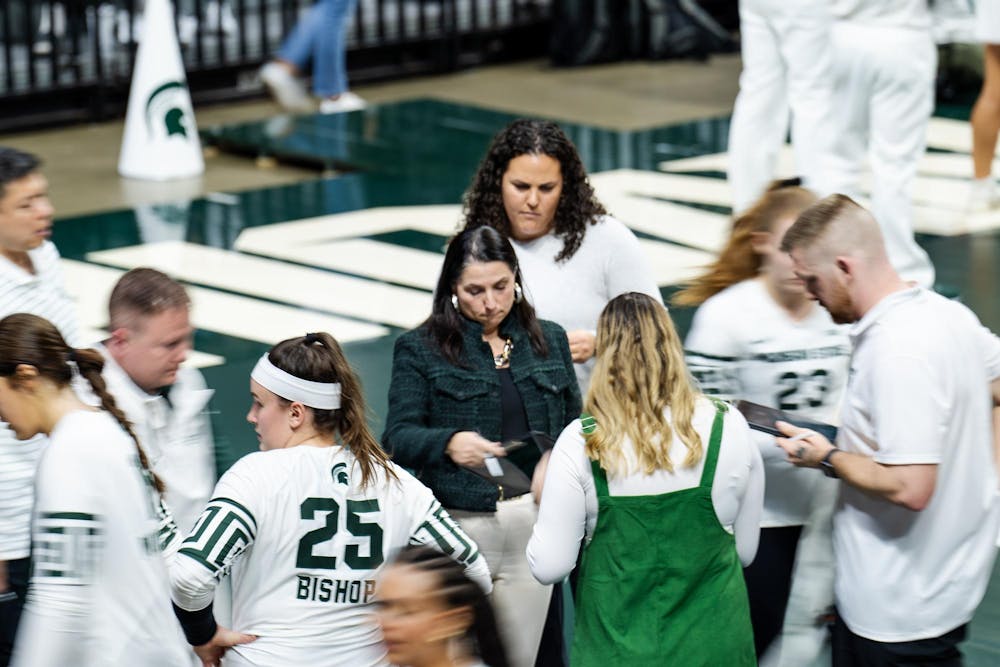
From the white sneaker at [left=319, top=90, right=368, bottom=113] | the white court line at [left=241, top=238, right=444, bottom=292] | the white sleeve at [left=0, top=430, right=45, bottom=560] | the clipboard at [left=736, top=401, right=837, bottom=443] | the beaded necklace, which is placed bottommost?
the white court line at [left=241, top=238, right=444, bottom=292]

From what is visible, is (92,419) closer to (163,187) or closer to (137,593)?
(137,593)

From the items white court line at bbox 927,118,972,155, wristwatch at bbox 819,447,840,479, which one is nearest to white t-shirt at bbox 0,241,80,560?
wristwatch at bbox 819,447,840,479

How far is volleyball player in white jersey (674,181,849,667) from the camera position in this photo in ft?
16.0

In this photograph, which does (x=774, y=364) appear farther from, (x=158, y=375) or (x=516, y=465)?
(x=158, y=375)

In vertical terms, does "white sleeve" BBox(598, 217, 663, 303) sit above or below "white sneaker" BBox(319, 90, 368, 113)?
above

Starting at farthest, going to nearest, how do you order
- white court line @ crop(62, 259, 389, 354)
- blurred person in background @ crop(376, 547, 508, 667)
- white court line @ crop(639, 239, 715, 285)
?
white court line @ crop(639, 239, 715, 285) < white court line @ crop(62, 259, 389, 354) < blurred person in background @ crop(376, 547, 508, 667)

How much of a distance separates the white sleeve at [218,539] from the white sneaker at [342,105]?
11.0 m

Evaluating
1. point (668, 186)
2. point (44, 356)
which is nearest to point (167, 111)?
point (668, 186)

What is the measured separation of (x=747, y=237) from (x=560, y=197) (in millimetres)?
730

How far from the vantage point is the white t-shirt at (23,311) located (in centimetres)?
469

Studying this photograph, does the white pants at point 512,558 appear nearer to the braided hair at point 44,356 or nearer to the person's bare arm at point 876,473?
the person's bare arm at point 876,473

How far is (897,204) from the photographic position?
9297 millimetres

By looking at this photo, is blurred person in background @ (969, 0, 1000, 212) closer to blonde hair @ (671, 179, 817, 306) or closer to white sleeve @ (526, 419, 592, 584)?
blonde hair @ (671, 179, 817, 306)

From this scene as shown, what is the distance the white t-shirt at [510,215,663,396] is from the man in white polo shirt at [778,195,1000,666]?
43.3 inches
